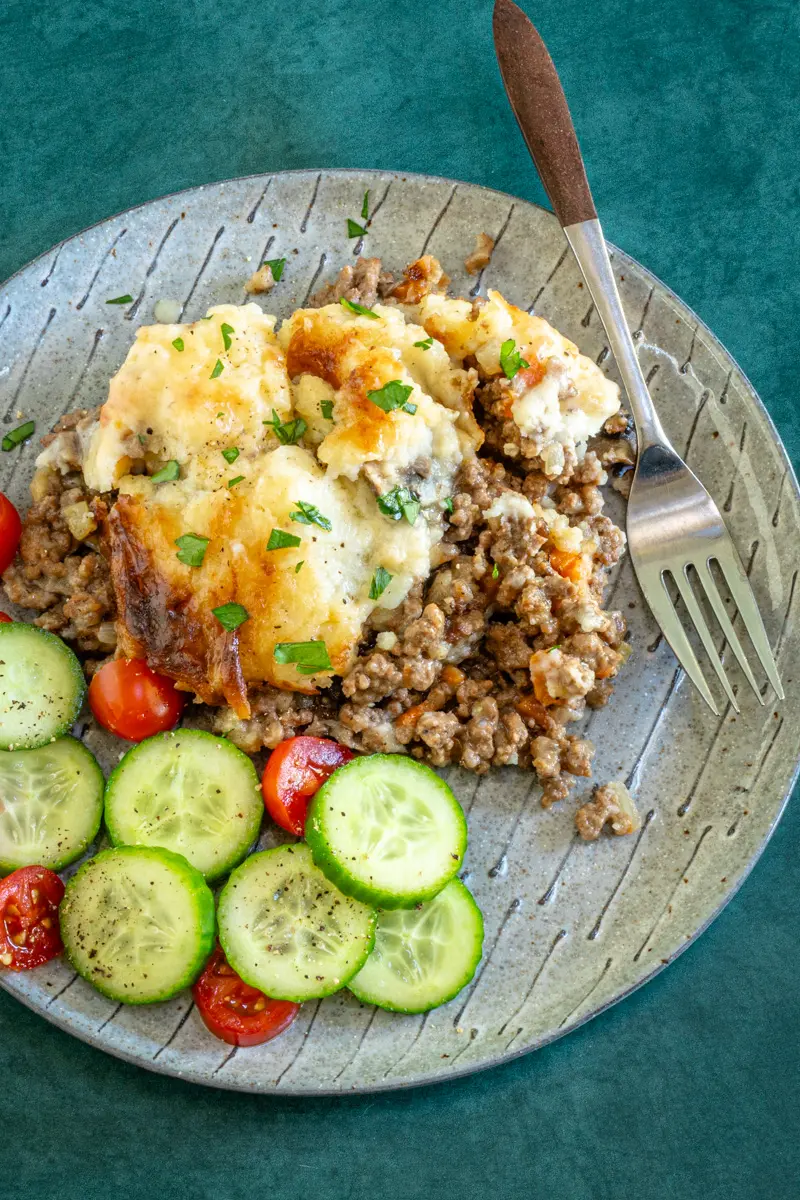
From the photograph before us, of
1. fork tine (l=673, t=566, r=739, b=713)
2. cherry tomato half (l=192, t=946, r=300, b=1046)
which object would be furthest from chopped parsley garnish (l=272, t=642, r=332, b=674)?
fork tine (l=673, t=566, r=739, b=713)

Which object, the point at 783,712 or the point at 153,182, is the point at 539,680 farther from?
the point at 153,182

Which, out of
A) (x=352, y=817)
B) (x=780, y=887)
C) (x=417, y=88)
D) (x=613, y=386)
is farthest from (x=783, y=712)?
(x=417, y=88)

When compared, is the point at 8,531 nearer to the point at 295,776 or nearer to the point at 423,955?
the point at 295,776

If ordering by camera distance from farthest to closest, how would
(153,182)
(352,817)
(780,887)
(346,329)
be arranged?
(153,182)
(780,887)
(346,329)
(352,817)

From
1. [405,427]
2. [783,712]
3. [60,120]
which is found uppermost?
[60,120]

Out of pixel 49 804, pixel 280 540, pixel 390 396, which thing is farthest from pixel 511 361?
pixel 49 804

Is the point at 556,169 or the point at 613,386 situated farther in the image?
the point at 556,169
